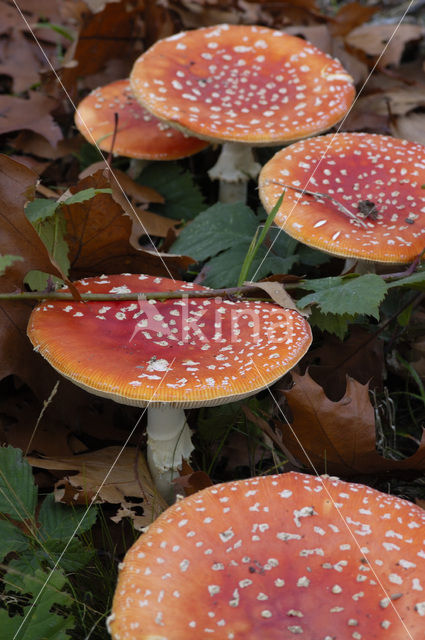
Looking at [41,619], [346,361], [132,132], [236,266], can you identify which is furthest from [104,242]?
[41,619]

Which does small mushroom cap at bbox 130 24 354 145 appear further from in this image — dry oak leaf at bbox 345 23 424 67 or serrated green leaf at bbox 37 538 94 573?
serrated green leaf at bbox 37 538 94 573

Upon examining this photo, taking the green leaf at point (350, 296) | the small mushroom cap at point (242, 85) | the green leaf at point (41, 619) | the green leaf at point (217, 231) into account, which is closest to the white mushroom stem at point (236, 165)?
the small mushroom cap at point (242, 85)

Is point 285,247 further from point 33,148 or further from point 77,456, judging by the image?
point 33,148

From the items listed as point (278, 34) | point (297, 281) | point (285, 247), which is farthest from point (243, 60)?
point (297, 281)

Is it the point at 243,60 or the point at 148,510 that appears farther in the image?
the point at 243,60

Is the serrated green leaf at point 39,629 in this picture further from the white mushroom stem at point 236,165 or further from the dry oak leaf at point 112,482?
the white mushroom stem at point 236,165

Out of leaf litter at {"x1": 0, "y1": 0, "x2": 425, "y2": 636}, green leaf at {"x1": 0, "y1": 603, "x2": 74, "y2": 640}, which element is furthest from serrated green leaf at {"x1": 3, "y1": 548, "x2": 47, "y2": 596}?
leaf litter at {"x1": 0, "y1": 0, "x2": 425, "y2": 636}
